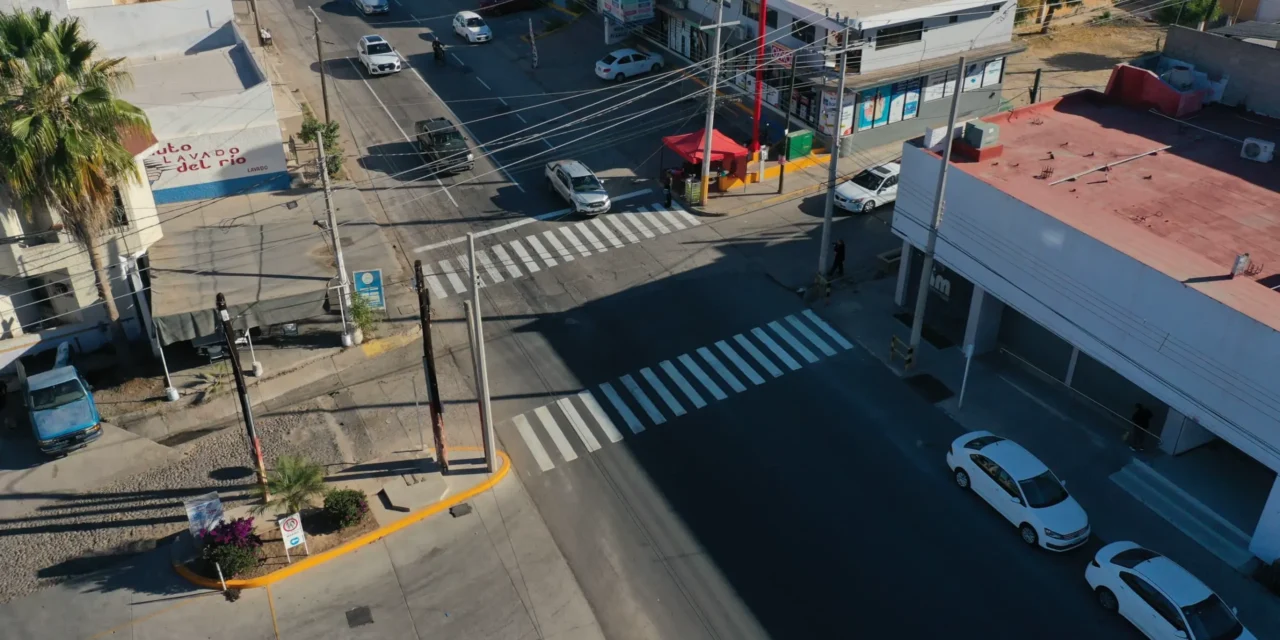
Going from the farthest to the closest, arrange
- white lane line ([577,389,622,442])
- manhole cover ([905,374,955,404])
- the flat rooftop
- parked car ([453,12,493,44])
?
parked car ([453,12,493,44]) → manhole cover ([905,374,955,404]) → white lane line ([577,389,622,442]) → the flat rooftop

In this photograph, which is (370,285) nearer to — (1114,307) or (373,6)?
(1114,307)

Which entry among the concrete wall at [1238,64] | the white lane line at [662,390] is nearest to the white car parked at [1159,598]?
the white lane line at [662,390]

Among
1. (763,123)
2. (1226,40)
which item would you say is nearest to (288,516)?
(763,123)

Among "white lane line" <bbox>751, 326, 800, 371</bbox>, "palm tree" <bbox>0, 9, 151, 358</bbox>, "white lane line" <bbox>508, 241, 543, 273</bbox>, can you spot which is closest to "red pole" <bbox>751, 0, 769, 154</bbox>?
"white lane line" <bbox>508, 241, 543, 273</bbox>

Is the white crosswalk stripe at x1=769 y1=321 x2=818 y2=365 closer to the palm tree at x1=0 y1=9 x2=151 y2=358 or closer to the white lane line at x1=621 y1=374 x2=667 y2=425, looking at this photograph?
the white lane line at x1=621 y1=374 x2=667 y2=425

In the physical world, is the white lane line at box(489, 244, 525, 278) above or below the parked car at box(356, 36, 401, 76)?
below

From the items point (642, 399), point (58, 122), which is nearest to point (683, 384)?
point (642, 399)

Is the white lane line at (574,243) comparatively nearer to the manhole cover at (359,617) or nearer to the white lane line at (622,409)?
the white lane line at (622,409)
